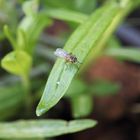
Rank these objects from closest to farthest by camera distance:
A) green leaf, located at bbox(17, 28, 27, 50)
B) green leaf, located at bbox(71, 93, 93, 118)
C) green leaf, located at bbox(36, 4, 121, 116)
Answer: green leaf, located at bbox(36, 4, 121, 116) < green leaf, located at bbox(17, 28, 27, 50) < green leaf, located at bbox(71, 93, 93, 118)

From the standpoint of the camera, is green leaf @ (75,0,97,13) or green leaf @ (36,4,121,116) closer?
green leaf @ (36,4,121,116)

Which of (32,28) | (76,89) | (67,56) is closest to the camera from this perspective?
(67,56)

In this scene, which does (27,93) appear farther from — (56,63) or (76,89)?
(56,63)

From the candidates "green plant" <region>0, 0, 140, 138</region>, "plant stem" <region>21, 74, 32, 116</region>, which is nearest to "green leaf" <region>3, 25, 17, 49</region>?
"green plant" <region>0, 0, 140, 138</region>

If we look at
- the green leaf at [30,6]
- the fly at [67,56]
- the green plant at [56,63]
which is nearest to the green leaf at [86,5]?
the green plant at [56,63]

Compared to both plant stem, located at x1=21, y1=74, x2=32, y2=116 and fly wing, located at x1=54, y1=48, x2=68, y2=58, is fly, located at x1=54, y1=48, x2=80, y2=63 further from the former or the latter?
plant stem, located at x1=21, y1=74, x2=32, y2=116

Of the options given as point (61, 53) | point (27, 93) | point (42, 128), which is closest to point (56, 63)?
point (61, 53)
